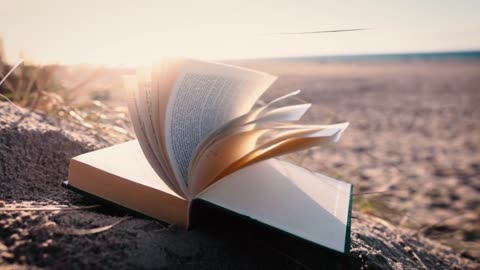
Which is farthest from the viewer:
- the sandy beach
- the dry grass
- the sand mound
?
the sandy beach

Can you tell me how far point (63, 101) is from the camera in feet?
5.24

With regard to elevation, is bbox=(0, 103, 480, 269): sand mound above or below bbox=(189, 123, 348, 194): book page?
below

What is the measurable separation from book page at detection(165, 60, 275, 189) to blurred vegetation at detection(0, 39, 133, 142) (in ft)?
2.20

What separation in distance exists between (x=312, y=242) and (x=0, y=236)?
1.74 feet

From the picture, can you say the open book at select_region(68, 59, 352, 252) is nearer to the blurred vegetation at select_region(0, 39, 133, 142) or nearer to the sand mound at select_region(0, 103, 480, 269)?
the sand mound at select_region(0, 103, 480, 269)

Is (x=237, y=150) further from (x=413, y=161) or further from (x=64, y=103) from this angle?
(x=413, y=161)

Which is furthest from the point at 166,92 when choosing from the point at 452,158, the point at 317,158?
the point at 452,158

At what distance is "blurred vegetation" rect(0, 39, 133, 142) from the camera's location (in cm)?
147

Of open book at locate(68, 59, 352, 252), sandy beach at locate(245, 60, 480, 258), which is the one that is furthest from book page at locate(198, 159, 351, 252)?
sandy beach at locate(245, 60, 480, 258)

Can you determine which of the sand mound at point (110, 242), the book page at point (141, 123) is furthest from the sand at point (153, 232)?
the book page at point (141, 123)

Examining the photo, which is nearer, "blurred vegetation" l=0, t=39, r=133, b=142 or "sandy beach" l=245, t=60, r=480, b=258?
"blurred vegetation" l=0, t=39, r=133, b=142

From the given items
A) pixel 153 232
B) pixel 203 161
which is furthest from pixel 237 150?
pixel 153 232

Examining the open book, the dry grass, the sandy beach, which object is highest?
the open book

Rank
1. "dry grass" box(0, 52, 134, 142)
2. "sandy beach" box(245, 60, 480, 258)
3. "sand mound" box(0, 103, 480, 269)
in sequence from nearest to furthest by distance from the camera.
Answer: "sand mound" box(0, 103, 480, 269)
"dry grass" box(0, 52, 134, 142)
"sandy beach" box(245, 60, 480, 258)
